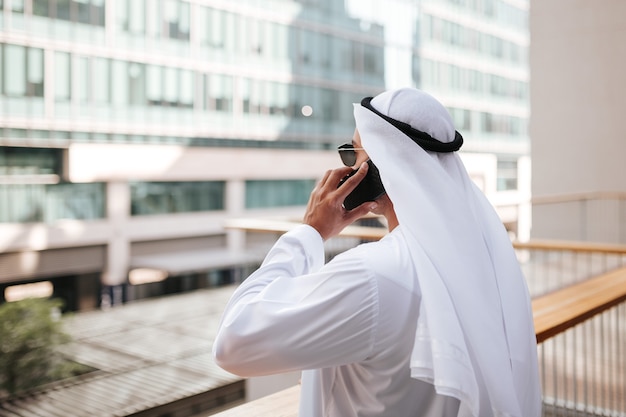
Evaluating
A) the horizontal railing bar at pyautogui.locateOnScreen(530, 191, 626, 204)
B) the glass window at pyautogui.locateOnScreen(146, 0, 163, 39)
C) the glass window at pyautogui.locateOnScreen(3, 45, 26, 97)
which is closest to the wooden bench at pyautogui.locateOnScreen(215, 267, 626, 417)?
the horizontal railing bar at pyautogui.locateOnScreen(530, 191, 626, 204)

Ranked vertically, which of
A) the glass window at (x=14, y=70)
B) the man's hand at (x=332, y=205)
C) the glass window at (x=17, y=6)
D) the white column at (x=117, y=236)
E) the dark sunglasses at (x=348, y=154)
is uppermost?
the glass window at (x=17, y=6)

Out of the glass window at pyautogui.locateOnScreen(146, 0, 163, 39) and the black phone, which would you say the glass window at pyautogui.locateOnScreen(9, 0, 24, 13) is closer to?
the glass window at pyautogui.locateOnScreen(146, 0, 163, 39)

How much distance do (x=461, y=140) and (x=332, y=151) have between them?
2759 centimetres

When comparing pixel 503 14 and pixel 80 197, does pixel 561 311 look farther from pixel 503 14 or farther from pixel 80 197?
pixel 503 14

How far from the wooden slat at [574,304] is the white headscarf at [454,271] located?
0.80 metres

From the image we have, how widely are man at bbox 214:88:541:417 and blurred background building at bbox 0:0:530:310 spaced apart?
16.3 meters

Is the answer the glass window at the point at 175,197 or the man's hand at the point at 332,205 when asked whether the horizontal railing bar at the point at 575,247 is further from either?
the glass window at the point at 175,197

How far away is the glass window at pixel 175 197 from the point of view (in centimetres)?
2234

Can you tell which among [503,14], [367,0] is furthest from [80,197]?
[503,14]

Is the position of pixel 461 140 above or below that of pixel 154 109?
below

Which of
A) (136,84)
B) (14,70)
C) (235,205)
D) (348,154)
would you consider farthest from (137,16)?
(348,154)

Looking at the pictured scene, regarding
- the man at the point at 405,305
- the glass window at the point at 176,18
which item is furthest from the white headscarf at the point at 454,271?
the glass window at the point at 176,18

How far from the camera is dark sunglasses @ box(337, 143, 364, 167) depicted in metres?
1.44

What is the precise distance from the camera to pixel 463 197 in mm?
1275
